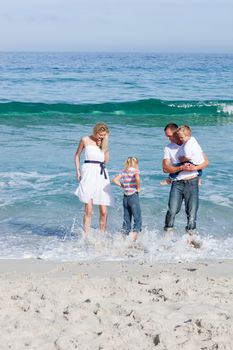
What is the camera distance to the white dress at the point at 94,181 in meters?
7.94

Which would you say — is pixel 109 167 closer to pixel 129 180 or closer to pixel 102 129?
pixel 102 129

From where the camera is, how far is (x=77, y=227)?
8742 millimetres

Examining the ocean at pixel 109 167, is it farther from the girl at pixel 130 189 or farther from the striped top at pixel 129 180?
the striped top at pixel 129 180

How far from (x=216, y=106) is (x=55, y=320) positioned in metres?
22.3

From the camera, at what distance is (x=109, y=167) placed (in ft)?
41.5

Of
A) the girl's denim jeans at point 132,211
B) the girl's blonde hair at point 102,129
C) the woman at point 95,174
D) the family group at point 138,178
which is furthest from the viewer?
the woman at point 95,174

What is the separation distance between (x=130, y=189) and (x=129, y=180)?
0.13 meters

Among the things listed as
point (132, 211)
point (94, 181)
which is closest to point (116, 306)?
point (132, 211)

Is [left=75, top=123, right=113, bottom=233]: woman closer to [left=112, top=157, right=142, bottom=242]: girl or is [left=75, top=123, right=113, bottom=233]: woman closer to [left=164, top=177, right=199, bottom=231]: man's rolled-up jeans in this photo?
[left=112, top=157, right=142, bottom=242]: girl

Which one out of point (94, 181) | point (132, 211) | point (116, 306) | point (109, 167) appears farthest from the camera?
point (109, 167)

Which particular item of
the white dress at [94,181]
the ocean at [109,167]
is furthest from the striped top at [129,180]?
the ocean at [109,167]

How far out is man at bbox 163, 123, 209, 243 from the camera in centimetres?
745

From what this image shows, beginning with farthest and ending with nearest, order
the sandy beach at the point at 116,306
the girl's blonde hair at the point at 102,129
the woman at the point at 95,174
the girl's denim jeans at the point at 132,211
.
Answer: the woman at the point at 95,174 → the girl's blonde hair at the point at 102,129 → the girl's denim jeans at the point at 132,211 → the sandy beach at the point at 116,306

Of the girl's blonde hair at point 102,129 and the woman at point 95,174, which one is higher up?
the girl's blonde hair at point 102,129
